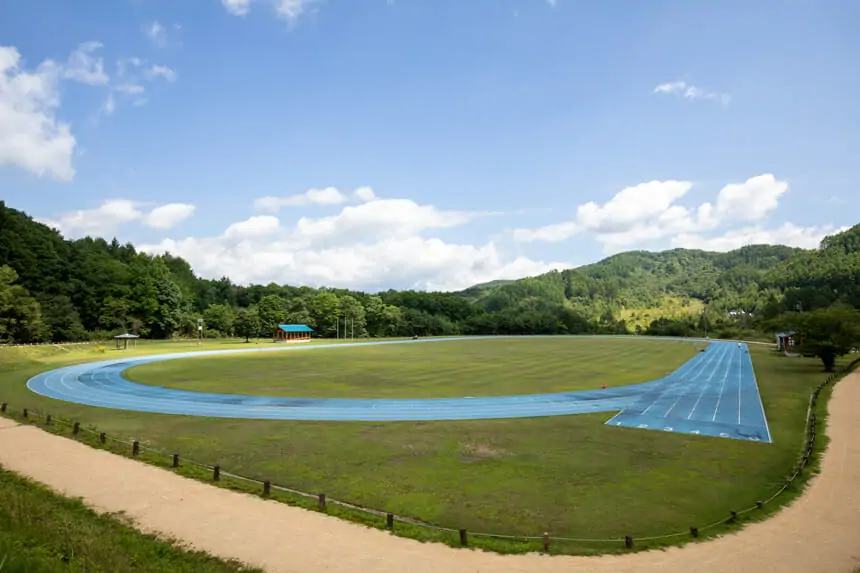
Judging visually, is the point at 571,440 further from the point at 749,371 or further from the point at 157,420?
the point at 749,371

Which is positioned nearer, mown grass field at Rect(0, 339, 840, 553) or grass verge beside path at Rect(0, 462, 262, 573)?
grass verge beside path at Rect(0, 462, 262, 573)

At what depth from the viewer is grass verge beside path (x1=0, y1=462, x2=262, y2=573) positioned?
745cm

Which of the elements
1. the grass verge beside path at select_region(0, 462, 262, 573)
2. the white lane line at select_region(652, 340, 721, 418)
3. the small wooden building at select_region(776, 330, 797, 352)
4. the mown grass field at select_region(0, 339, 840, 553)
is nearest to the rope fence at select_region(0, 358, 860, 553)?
the mown grass field at select_region(0, 339, 840, 553)

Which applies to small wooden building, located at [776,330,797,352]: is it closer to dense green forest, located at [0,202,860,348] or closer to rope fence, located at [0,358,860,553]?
dense green forest, located at [0,202,860,348]

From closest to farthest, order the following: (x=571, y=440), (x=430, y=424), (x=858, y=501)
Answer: (x=858, y=501)
(x=571, y=440)
(x=430, y=424)

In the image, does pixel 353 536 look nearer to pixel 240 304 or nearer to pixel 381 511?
pixel 381 511

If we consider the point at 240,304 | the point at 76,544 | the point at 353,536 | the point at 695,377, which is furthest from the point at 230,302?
the point at 76,544

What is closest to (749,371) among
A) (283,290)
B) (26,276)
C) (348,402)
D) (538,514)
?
(348,402)

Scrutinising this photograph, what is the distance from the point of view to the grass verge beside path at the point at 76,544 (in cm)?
745

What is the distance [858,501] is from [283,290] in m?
138

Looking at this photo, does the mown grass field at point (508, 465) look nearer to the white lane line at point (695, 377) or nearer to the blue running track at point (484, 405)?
the blue running track at point (484, 405)

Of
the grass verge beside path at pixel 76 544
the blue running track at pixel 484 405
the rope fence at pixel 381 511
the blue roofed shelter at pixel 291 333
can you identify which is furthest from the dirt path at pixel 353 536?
the blue roofed shelter at pixel 291 333

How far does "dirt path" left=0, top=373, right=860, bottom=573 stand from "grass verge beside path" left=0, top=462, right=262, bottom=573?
0.60 metres

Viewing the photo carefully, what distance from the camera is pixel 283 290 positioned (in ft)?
464
